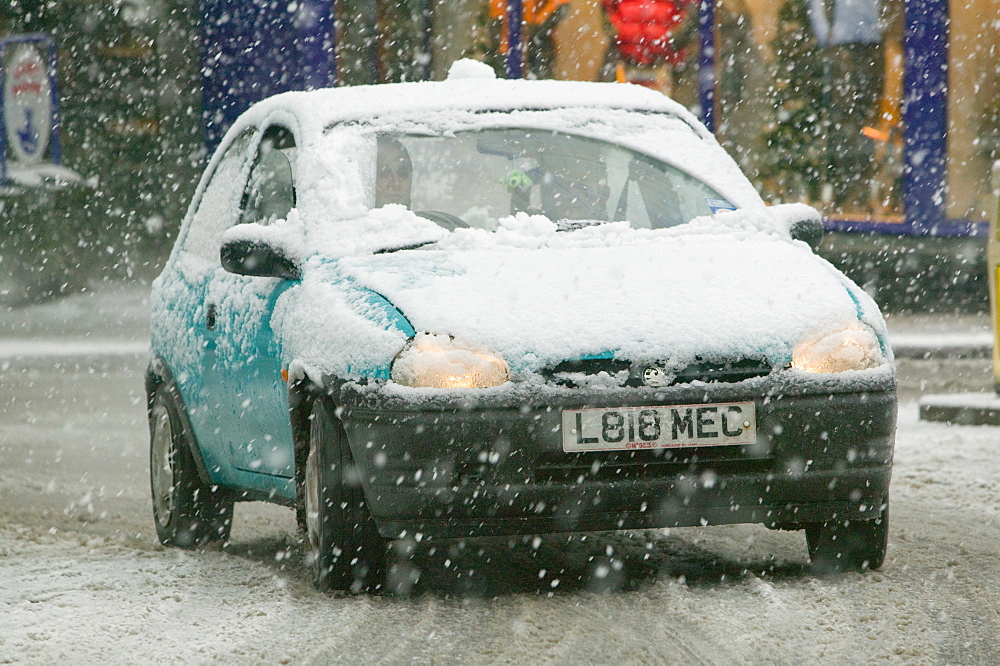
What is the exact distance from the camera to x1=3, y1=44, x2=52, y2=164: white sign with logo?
64.3 ft

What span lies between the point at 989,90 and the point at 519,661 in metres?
15.6

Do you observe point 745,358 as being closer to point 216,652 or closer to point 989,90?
point 216,652

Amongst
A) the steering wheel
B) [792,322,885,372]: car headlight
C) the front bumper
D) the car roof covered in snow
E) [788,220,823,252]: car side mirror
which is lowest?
the front bumper

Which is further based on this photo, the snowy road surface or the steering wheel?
the steering wheel

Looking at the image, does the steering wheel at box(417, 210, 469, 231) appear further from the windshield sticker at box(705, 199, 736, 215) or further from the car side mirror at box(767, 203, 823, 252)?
the car side mirror at box(767, 203, 823, 252)

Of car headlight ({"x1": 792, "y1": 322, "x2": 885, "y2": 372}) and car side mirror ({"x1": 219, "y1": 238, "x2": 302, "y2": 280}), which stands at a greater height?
car side mirror ({"x1": 219, "y1": 238, "x2": 302, "y2": 280})

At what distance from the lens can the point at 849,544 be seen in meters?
4.91

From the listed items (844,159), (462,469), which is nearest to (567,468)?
(462,469)

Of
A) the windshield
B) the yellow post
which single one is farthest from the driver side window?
the yellow post

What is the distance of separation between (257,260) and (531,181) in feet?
3.22

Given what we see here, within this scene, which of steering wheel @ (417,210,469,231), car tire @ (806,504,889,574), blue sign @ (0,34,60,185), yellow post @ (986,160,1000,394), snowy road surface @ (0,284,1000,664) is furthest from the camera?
blue sign @ (0,34,60,185)

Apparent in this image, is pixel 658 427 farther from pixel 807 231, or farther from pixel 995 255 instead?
pixel 995 255

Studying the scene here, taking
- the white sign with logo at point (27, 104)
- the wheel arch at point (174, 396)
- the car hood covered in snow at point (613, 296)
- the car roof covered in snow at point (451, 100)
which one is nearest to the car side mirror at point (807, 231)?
the car hood covered in snow at point (613, 296)

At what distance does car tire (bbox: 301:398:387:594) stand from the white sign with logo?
15939 mm
